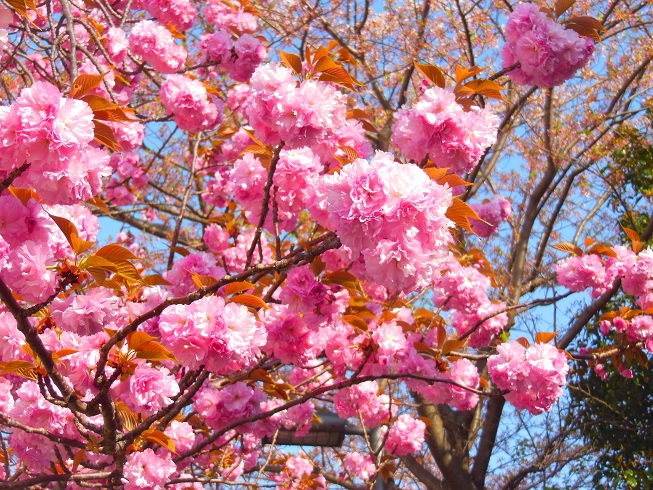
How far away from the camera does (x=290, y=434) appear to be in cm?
557

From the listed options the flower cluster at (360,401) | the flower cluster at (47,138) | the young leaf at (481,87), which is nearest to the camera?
the flower cluster at (47,138)

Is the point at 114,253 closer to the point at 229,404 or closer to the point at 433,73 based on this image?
the point at 433,73

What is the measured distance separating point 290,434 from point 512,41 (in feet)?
13.7

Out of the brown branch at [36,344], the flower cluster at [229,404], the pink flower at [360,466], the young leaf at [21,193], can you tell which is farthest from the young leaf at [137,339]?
the pink flower at [360,466]

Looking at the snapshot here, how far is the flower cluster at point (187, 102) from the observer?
9.41 ft

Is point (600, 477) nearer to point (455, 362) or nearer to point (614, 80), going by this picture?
point (455, 362)

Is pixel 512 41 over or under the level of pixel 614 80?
under

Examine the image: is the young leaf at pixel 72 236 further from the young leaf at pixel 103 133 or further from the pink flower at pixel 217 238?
the pink flower at pixel 217 238

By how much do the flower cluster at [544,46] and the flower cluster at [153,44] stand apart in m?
1.65

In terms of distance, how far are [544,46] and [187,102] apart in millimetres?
1536

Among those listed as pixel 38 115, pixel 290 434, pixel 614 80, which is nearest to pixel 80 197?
pixel 38 115

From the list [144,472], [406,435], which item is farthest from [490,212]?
[144,472]

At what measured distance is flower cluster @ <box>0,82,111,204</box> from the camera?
3.70 feet

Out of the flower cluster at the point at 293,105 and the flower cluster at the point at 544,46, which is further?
the flower cluster at the point at 544,46
